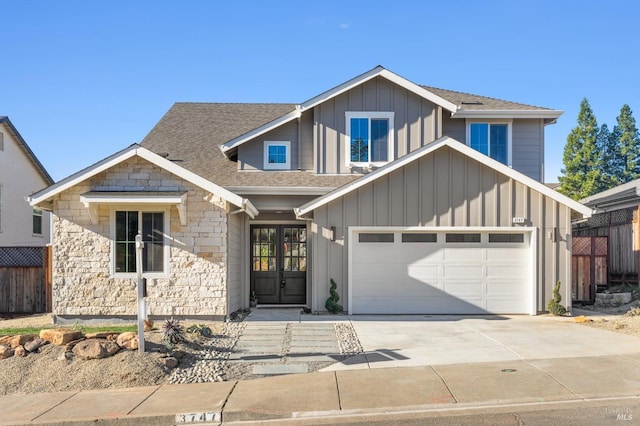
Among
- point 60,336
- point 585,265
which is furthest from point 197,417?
point 585,265

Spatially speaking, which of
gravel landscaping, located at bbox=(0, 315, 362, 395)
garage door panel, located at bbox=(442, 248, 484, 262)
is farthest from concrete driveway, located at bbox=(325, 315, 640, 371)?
garage door panel, located at bbox=(442, 248, 484, 262)

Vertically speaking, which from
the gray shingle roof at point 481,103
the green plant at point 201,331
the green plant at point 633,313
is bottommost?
the green plant at point 633,313

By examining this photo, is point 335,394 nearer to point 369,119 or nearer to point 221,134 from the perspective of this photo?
Answer: point 369,119

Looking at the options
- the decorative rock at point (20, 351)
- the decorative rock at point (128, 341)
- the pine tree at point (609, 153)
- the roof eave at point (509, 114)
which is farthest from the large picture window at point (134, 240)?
the pine tree at point (609, 153)

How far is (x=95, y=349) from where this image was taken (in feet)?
32.0

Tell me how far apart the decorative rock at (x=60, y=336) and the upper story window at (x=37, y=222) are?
1557cm

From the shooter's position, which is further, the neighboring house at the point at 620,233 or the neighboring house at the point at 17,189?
the neighboring house at the point at 17,189

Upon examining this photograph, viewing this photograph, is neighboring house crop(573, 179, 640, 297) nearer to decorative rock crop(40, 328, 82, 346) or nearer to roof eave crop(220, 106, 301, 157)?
roof eave crop(220, 106, 301, 157)

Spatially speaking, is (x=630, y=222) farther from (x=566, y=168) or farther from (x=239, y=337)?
(x=566, y=168)

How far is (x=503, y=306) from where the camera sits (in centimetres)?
1512

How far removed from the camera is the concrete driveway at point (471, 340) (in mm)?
10125

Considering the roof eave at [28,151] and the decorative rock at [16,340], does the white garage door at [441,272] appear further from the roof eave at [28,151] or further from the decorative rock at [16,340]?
the roof eave at [28,151]

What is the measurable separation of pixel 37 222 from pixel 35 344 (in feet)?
53.5

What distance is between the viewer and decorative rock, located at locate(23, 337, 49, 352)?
33.3 ft
